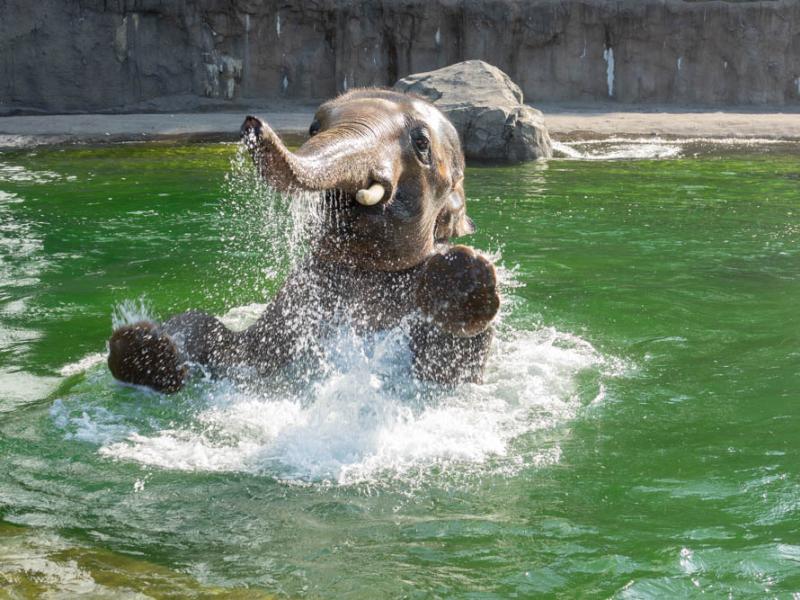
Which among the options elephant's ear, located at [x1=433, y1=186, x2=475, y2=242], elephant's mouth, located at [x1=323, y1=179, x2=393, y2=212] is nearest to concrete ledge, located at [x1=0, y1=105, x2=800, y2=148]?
elephant's ear, located at [x1=433, y1=186, x2=475, y2=242]

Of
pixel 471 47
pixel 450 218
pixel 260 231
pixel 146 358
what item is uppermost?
pixel 471 47

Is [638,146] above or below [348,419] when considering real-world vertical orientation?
above

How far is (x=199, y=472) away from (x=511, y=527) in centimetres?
130

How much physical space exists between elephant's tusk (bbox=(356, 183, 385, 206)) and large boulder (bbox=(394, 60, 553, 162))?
10.8 metres

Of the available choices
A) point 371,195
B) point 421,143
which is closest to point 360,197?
point 371,195

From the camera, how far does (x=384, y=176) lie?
14.5 feet

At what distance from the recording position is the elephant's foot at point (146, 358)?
5.40 m

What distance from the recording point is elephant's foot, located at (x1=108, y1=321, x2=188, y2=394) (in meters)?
5.40

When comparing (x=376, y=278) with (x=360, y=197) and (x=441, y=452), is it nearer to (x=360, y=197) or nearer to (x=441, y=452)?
(x=441, y=452)

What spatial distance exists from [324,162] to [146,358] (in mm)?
2109

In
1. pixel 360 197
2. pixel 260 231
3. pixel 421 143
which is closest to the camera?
pixel 360 197

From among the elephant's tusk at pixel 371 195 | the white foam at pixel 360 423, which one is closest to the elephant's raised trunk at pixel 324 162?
the elephant's tusk at pixel 371 195

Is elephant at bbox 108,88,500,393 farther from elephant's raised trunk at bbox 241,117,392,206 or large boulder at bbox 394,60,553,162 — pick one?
large boulder at bbox 394,60,553,162

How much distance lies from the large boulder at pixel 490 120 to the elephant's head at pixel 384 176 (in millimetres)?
9587
